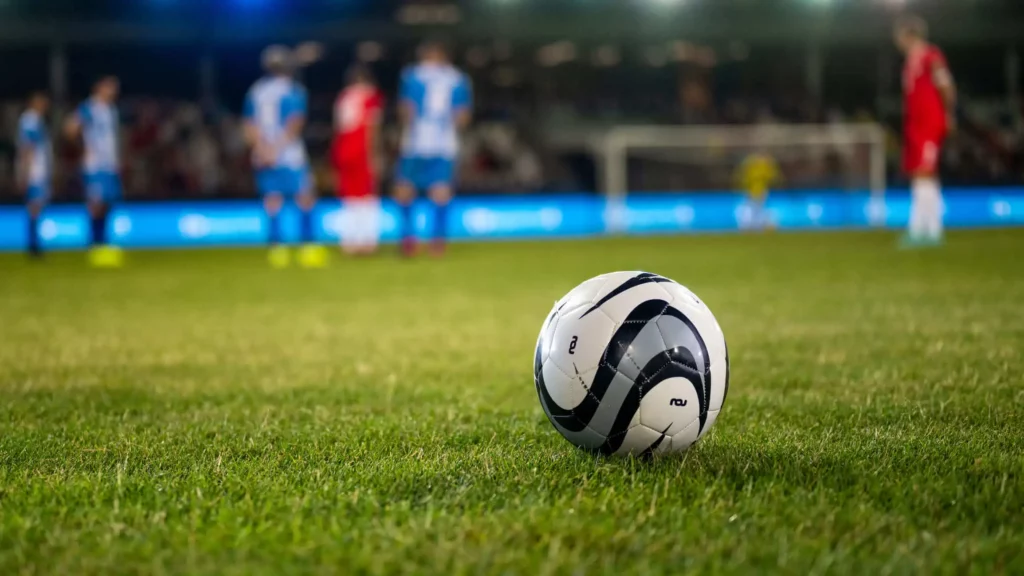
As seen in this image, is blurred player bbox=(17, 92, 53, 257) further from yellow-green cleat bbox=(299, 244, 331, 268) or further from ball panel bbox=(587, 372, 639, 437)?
ball panel bbox=(587, 372, 639, 437)

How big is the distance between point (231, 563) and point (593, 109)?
31483mm

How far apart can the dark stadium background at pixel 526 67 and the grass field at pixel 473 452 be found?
16794 mm

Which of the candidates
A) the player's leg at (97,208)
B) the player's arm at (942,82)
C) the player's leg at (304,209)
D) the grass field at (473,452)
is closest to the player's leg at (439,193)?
the player's leg at (304,209)

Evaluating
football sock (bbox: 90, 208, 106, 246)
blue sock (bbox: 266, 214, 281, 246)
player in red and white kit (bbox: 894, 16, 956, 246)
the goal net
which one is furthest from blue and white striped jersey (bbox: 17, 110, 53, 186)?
the goal net

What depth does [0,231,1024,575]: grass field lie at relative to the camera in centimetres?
211

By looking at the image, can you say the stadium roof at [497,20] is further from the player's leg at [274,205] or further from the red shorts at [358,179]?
the player's leg at [274,205]

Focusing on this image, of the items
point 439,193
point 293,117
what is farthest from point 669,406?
point 439,193

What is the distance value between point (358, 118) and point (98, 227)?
12.1 feet

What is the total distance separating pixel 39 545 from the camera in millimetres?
2201

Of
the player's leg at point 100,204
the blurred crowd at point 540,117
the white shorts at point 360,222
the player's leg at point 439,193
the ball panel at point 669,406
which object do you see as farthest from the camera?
the blurred crowd at point 540,117

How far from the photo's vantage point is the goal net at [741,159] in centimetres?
2483

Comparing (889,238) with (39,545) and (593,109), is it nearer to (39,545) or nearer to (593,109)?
(39,545)

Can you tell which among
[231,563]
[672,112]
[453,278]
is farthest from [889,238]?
[672,112]

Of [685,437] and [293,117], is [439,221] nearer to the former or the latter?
[293,117]
